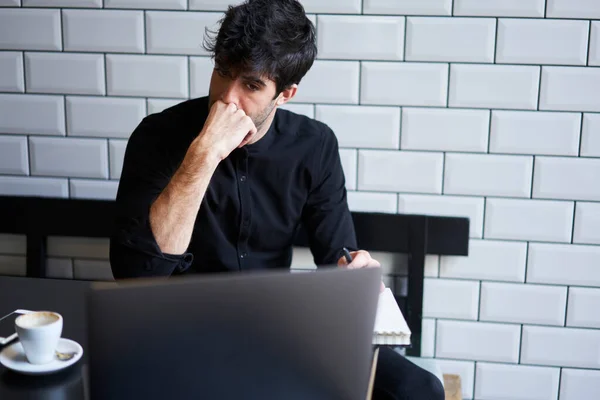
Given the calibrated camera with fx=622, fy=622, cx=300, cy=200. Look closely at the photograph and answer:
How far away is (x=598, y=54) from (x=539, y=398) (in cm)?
104

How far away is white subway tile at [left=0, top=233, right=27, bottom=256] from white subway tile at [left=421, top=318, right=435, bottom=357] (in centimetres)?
132

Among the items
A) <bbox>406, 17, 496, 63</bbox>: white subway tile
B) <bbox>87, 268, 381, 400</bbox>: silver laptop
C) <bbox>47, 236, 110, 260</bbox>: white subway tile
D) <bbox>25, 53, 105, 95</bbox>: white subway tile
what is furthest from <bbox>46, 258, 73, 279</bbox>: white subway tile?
<bbox>87, 268, 381, 400</bbox>: silver laptop

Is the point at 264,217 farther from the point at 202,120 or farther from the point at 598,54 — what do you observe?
the point at 598,54

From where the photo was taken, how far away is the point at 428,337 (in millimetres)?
1934

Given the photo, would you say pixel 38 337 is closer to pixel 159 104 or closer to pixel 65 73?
pixel 159 104

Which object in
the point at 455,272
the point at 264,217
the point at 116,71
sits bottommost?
the point at 455,272

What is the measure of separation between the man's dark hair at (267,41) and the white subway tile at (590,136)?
0.84 metres

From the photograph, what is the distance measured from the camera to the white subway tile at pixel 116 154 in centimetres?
193

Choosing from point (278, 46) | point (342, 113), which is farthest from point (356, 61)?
point (278, 46)

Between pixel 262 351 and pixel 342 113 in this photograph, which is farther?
pixel 342 113

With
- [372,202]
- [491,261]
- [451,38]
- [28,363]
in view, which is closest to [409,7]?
[451,38]

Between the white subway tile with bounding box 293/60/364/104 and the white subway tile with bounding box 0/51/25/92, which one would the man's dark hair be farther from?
the white subway tile with bounding box 0/51/25/92

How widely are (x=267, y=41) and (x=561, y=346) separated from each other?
1.27m

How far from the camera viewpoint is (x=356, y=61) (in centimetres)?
180
